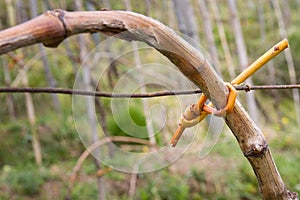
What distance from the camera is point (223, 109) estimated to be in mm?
324

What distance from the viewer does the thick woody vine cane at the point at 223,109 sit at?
0.33m

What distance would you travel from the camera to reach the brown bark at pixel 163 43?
0.26 metres

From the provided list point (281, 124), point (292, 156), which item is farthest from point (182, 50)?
point (281, 124)

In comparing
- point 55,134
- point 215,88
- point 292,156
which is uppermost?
point 55,134

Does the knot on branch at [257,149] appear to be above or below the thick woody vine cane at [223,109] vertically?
below

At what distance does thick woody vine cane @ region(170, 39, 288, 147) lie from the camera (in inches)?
12.8

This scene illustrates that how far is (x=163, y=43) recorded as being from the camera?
11.6 inches

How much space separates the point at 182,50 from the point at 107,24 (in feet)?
0.18

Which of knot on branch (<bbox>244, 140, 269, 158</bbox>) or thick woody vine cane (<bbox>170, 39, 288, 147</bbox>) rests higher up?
thick woody vine cane (<bbox>170, 39, 288, 147</bbox>)

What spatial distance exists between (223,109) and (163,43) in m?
0.07

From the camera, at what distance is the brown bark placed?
0.26m

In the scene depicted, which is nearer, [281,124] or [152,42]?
[152,42]

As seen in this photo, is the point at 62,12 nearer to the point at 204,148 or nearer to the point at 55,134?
the point at 204,148

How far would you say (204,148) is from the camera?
444 mm
